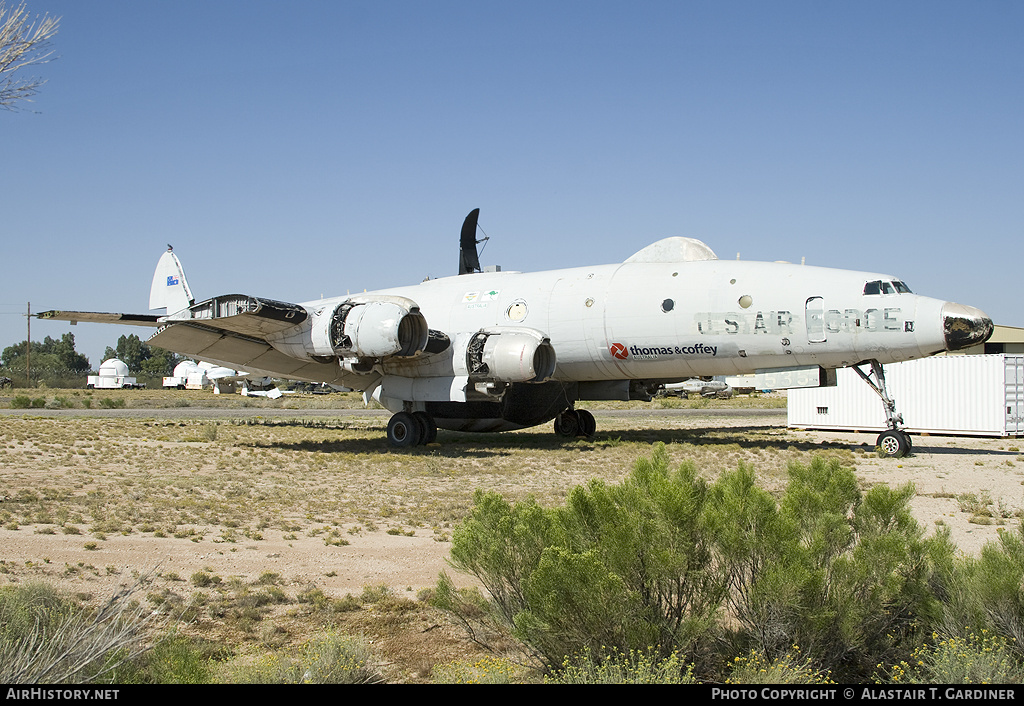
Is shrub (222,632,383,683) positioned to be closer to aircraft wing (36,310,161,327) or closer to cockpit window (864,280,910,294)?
cockpit window (864,280,910,294)

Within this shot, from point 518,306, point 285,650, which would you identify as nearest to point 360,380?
point 518,306

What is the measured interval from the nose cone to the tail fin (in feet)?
62.0

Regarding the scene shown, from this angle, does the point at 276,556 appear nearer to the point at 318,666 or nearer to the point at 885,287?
the point at 318,666

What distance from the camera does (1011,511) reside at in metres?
9.31

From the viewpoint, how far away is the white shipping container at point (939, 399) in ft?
65.6

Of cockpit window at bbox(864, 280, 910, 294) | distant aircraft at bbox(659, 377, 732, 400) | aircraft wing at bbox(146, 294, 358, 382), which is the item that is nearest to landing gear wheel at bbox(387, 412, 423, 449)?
aircraft wing at bbox(146, 294, 358, 382)

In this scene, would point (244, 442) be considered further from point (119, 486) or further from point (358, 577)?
point (358, 577)

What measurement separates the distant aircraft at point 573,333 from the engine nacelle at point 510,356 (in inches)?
1.2

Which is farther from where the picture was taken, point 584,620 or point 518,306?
point 518,306

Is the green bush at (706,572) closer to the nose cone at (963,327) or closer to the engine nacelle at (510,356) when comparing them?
the nose cone at (963,327)

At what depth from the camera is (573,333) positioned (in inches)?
675

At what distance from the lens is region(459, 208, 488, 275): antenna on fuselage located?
2205 centimetres

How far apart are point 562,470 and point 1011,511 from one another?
22.6 ft

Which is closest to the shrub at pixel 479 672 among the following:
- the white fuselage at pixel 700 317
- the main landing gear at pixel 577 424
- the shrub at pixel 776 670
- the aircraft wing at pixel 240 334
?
the shrub at pixel 776 670
